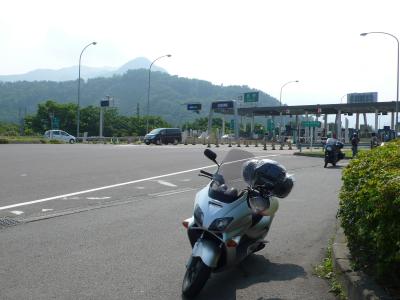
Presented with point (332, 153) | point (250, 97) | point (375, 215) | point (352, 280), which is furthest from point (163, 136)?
point (375, 215)

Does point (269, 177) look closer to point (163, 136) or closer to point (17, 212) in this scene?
point (17, 212)

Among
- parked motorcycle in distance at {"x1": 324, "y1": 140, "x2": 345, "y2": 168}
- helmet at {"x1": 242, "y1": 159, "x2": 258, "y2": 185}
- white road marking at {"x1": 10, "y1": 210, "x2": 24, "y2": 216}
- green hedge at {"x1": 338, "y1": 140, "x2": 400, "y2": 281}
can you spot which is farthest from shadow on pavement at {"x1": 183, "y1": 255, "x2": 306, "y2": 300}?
parked motorcycle in distance at {"x1": 324, "y1": 140, "x2": 345, "y2": 168}

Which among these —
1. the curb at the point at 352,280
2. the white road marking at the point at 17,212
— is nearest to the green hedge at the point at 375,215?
the curb at the point at 352,280

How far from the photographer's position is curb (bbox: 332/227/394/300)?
3.82m

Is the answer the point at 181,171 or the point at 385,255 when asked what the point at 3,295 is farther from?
the point at 181,171

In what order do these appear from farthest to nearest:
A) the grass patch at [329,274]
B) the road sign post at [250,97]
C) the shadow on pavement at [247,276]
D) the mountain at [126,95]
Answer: the mountain at [126,95]
the road sign post at [250,97]
the shadow on pavement at [247,276]
the grass patch at [329,274]

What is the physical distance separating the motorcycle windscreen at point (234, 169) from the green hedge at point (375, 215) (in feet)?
3.48

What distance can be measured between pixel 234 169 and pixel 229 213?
0.66 m

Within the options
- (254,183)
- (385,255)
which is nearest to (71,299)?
(254,183)

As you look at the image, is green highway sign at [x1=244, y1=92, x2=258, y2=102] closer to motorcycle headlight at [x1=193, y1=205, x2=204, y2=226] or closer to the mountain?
the mountain

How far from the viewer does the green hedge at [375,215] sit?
3.61 meters

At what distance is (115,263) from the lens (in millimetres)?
5637

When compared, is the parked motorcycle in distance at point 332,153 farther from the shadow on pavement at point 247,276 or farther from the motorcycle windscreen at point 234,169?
the motorcycle windscreen at point 234,169

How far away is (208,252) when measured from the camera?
14.3 feet
